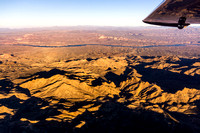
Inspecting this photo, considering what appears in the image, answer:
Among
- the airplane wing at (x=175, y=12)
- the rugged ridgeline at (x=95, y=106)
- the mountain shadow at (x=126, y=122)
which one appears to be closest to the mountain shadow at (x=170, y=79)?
the rugged ridgeline at (x=95, y=106)

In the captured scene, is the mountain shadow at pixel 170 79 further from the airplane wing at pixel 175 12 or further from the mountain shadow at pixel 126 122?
the airplane wing at pixel 175 12

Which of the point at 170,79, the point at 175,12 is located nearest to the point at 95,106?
the point at 175,12

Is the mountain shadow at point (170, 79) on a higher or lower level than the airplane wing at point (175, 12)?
lower

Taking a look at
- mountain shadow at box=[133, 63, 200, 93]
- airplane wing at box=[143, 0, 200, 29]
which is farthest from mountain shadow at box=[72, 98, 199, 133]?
airplane wing at box=[143, 0, 200, 29]

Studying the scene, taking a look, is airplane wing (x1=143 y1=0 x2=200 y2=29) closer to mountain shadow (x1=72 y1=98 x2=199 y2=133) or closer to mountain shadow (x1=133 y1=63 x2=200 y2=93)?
mountain shadow (x1=72 y1=98 x2=199 y2=133)

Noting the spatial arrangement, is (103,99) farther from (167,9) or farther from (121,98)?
(167,9)
